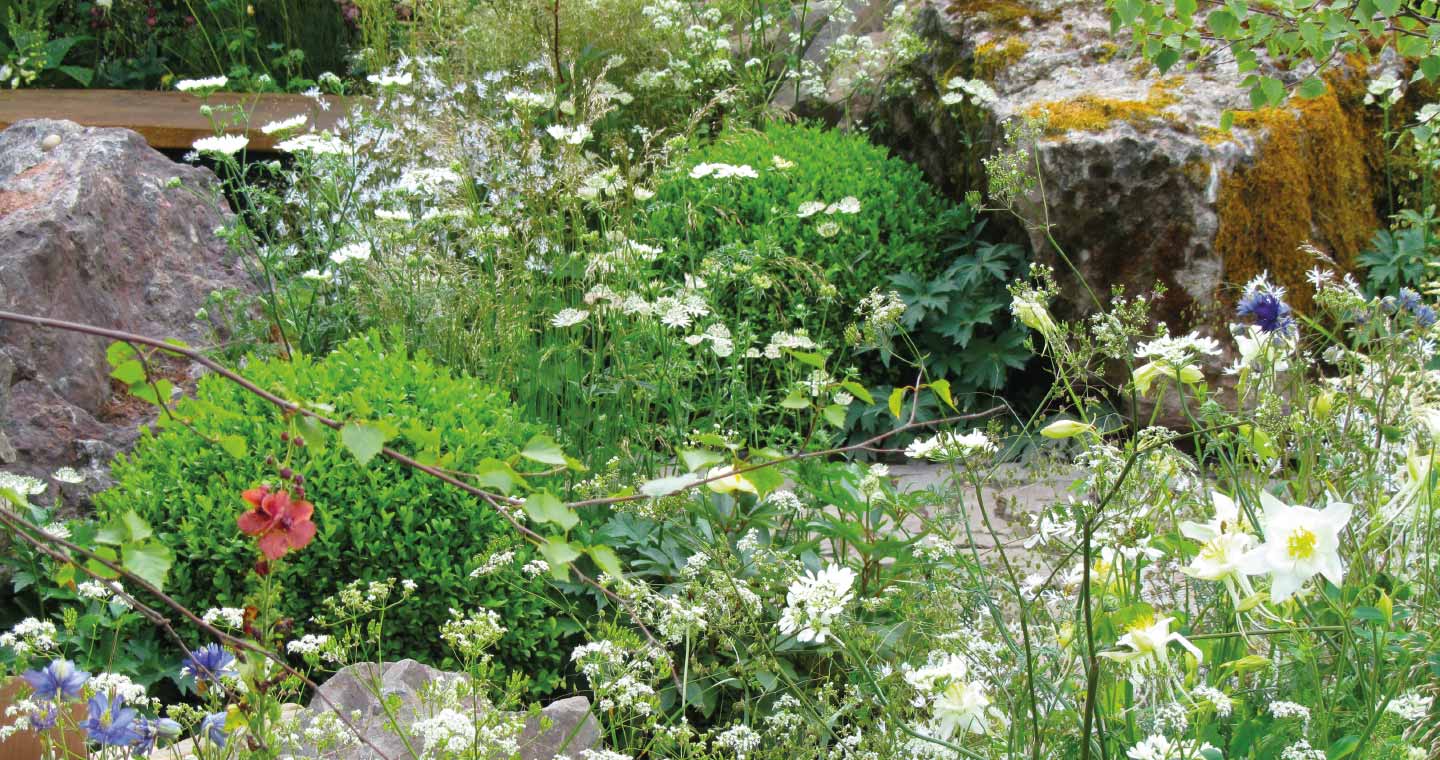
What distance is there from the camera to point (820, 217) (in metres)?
4.98

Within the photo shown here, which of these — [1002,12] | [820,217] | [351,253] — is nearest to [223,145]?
[351,253]

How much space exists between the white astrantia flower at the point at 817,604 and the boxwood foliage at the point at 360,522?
1.19 m

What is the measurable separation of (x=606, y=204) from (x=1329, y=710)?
2827 millimetres

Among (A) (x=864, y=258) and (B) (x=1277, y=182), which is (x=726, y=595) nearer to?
(A) (x=864, y=258)

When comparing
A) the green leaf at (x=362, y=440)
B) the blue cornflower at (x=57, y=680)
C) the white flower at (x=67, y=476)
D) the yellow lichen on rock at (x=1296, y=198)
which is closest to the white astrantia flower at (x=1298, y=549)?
the green leaf at (x=362, y=440)

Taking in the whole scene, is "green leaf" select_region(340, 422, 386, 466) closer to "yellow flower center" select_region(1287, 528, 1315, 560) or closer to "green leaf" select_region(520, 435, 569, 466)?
"green leaf" select_region(520, 435, 569, 466)

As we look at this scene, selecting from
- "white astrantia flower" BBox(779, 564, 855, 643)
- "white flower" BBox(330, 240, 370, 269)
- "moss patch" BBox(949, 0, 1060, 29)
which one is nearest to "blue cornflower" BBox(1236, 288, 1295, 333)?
"white astrantia flower" BBox(779, 564, 855, 643)

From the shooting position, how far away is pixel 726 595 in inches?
81.9

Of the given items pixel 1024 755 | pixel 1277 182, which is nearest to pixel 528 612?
pixel 1024 755

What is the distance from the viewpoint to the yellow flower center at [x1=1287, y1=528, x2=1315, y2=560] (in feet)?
4.80

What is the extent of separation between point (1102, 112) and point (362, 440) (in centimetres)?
409

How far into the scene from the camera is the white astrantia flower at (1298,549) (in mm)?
1459

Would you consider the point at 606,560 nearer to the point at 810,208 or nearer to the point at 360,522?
the point at 360,522

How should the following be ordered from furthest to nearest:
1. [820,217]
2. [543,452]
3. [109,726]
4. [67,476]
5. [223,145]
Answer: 1. [820,217]
2. [223,145]
3. [67,476]
4. [109,726]
5. [543,452]
